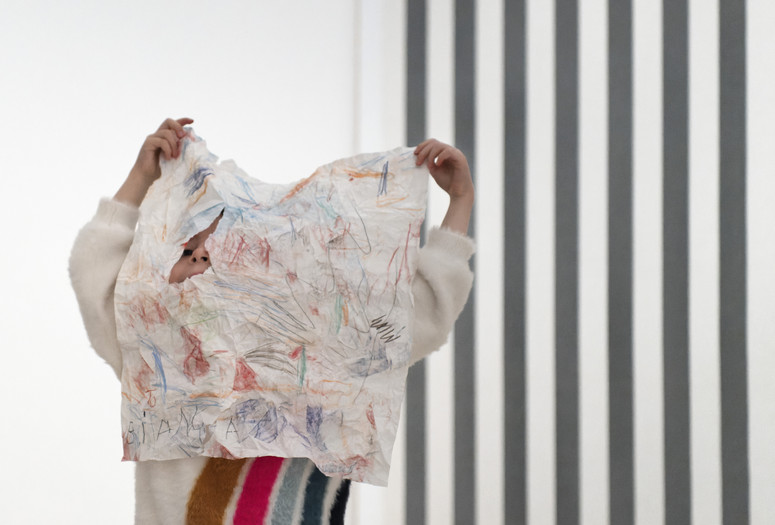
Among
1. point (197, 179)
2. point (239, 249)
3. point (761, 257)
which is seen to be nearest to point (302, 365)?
point (239, 249)

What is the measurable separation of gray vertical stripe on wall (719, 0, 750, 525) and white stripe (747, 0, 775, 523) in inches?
0.4

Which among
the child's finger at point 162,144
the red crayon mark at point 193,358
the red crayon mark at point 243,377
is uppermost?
the child's finger at point 162,144

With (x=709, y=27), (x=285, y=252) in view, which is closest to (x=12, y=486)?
(x=285, y=252)

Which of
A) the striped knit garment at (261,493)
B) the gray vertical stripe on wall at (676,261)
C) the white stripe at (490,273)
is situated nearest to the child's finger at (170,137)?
the striped knit garment at (261,493)

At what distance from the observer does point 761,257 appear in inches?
41.8

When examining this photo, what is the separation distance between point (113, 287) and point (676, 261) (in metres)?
0.94

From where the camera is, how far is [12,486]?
115 centimetres

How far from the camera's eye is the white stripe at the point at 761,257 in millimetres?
1047

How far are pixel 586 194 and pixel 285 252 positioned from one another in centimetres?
74

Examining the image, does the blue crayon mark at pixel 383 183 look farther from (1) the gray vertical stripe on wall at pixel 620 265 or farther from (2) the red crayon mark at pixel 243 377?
(1) the gray vertical stripe on wall at pixel 620 265

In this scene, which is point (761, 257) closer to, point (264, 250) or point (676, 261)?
point (676, 261)

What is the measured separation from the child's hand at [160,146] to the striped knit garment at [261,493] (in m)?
0.36

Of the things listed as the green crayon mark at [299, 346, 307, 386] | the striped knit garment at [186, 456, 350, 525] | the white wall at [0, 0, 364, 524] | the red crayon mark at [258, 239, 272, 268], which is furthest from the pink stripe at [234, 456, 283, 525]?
the white wall at [0, 0, 364, 524]

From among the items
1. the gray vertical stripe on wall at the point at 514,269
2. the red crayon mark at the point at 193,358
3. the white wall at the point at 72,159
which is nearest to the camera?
the red crayon mark at the point at 193,358
